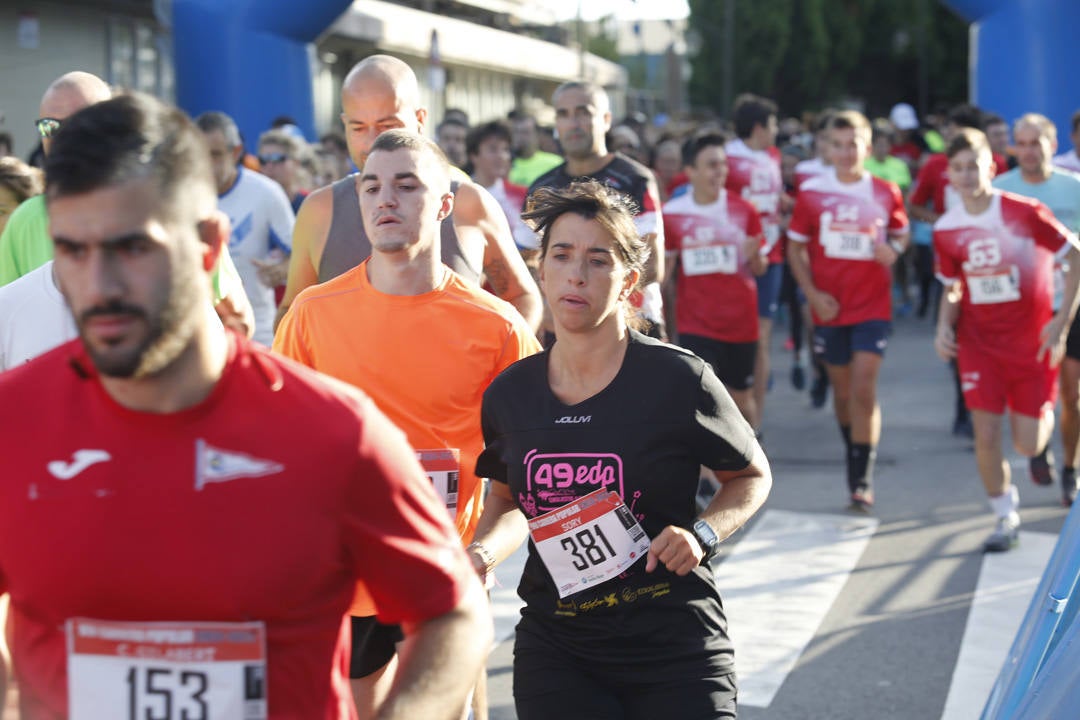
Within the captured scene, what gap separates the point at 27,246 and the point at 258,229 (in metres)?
2.67

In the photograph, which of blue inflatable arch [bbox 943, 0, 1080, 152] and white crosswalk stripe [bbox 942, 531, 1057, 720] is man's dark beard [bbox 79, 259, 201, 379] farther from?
blue inflatable arch [bbox 943, 0, 1080, 152]

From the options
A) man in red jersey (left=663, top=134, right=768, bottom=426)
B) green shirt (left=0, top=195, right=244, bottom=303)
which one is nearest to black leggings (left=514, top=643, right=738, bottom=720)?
green shirt (left=0, top=195, right=244, bottom=303)

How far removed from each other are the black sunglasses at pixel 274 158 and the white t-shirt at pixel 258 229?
2.45 m

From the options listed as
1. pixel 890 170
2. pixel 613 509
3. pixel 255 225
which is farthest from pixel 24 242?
pixel 890 170

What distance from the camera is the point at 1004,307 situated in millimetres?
7180

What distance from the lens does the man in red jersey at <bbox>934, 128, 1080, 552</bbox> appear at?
7.06 metres

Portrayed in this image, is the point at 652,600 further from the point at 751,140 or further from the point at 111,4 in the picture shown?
the point at 111,4

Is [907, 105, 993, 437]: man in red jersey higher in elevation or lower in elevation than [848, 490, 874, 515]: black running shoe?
higher

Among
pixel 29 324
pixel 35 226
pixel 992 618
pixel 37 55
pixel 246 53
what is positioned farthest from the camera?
pixel 37 55

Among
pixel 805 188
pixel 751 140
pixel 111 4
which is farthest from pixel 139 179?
pixel 111 4

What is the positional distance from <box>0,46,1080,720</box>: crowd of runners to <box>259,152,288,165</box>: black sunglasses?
203cm

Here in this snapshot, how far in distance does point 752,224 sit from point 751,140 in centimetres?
268

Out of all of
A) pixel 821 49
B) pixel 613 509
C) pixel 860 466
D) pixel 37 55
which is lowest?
pixel 860 466

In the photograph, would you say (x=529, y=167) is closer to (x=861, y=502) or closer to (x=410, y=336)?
(x=861, y=502)
